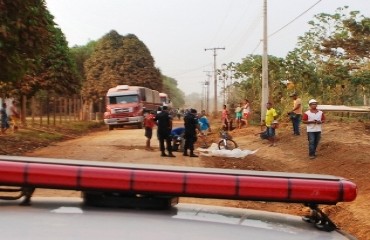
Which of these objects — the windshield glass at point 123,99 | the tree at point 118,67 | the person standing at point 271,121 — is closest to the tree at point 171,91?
the tree at point 118,67

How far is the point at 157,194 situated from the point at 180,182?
11cm

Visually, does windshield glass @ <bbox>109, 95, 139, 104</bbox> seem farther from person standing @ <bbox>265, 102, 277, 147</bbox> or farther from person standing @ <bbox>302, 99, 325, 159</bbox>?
person standing @ <bbox>302, 99, 325, 159</bbox>

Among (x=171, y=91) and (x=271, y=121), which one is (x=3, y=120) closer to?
(x=271, y=121)

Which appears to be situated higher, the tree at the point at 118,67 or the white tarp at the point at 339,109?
the tree at the point at 118,67

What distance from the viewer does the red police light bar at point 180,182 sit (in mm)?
2201

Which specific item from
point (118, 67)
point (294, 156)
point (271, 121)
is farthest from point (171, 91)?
point (294, 156)

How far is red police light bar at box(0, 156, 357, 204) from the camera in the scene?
220cm

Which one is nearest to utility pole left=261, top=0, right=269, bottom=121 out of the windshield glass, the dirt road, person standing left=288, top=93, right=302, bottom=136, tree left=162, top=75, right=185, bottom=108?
the dirt road

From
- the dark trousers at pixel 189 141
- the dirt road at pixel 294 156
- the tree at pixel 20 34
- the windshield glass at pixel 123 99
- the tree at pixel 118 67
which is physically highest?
the tree at pixel 118 67

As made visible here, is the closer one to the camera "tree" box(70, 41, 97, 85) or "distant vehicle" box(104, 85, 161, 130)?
"distant vehicle" box(104, 85, 161, 130)

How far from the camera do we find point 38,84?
37.3m

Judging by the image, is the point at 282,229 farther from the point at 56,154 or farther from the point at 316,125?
the point at 56,154

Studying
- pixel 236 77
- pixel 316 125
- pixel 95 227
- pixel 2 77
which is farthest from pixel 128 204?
pixel 236 77

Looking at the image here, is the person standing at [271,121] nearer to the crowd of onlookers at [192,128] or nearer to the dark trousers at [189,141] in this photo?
the crowd of onlookers at [192,128]
